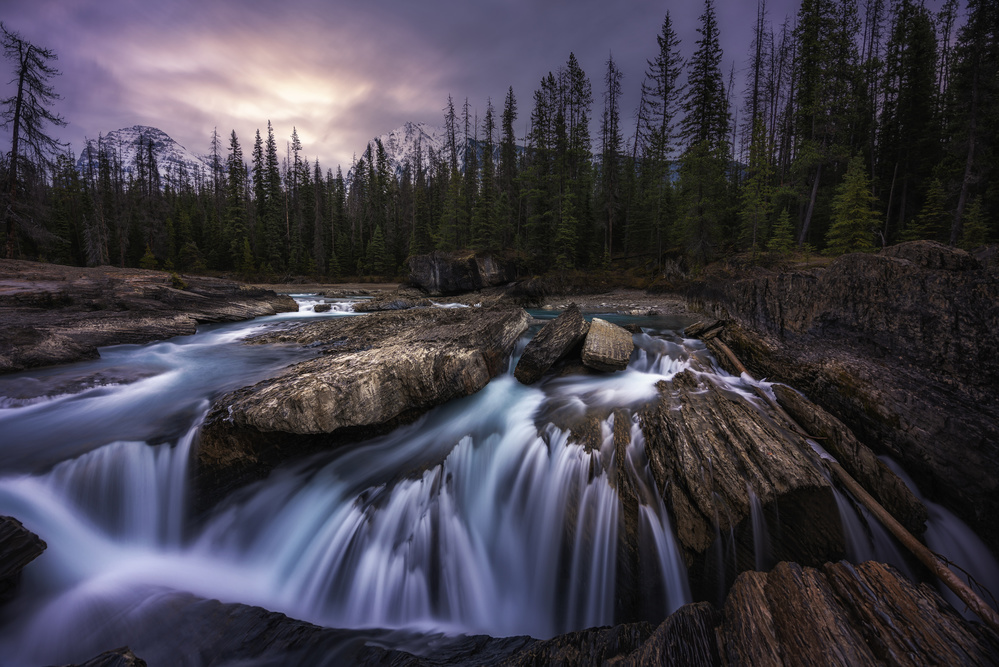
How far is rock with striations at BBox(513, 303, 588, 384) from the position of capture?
270 inches

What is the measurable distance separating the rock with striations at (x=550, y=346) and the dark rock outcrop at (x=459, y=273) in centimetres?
2025

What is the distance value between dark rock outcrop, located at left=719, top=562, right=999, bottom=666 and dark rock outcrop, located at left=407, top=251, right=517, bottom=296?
26196 mm

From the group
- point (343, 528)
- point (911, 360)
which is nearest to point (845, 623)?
point (911, 360)

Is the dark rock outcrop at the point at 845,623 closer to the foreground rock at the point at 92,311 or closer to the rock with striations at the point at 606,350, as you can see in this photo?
the rock with striations at the point at 606,350

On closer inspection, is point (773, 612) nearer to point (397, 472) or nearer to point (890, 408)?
point (890, 408)

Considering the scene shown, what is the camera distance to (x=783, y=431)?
382 cm

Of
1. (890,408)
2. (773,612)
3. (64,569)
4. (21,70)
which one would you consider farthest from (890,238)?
(21,70)

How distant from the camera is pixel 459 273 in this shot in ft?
89.7

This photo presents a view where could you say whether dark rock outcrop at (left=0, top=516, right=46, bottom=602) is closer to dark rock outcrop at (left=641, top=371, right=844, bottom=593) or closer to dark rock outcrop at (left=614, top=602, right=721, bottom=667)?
dark rock outcrop at (left=614, top=602, right=721, bottom=667)

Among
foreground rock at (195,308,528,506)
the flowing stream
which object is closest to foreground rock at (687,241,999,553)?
the flowing stream

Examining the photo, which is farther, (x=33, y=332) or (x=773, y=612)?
(x=33, y=332)

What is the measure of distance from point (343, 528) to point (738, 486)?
14.2 feet

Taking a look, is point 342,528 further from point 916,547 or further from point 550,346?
point 916,547

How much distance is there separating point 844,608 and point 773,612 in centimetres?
39
